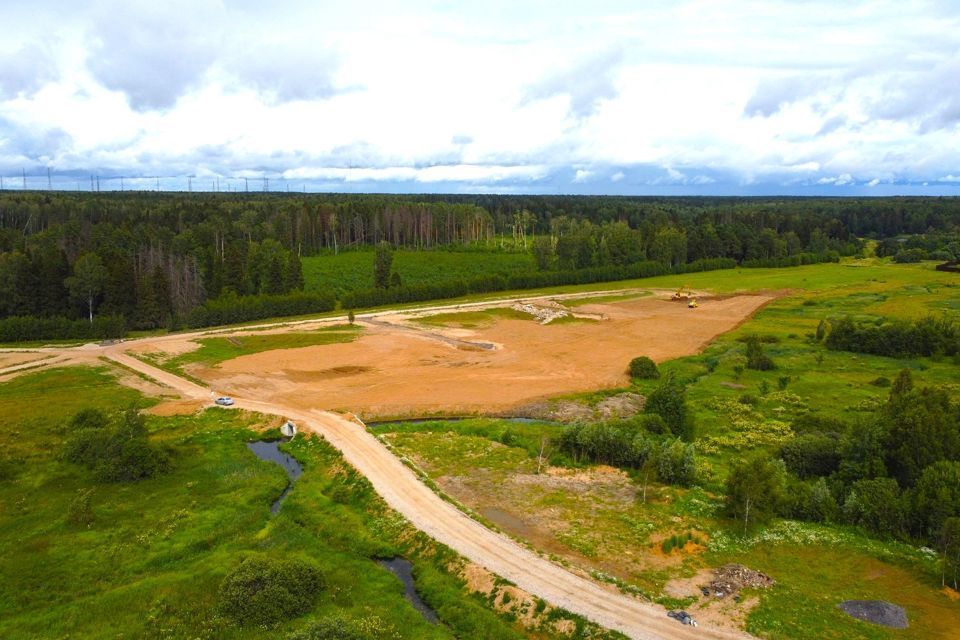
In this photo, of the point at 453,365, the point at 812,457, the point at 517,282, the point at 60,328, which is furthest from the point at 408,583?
the point at 517,282

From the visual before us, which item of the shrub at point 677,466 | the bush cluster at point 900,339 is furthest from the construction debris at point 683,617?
the bush cluster at point 900,339

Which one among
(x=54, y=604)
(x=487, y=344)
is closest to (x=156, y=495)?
(x=54, y=604)

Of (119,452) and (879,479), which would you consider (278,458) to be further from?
(879,479)

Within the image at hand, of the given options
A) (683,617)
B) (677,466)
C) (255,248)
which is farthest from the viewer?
(255,248)

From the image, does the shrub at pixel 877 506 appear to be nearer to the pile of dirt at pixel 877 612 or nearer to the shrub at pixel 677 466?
the pile of dirt at pixel 877 612

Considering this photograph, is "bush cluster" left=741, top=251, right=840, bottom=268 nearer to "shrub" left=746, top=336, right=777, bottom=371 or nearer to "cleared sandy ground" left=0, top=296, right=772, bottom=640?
"cleared sandy ground" left=0, top=296, right=772, bottom=640

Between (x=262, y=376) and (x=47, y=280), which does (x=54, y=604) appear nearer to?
(x=262, y=376)
